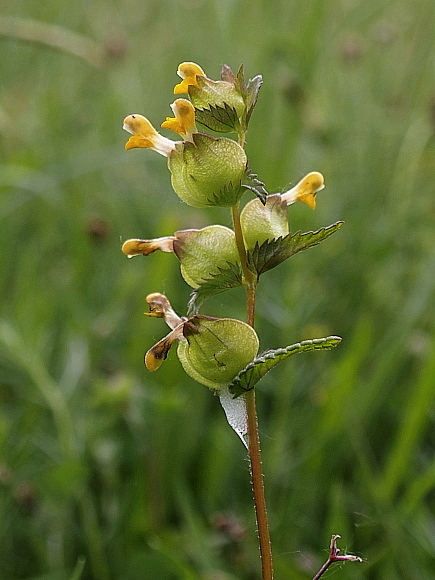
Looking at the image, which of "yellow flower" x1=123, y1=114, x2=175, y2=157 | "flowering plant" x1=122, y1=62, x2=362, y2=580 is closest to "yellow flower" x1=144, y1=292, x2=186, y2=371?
"flowering plant" x1=122, y1=62, x2=362, y2=580

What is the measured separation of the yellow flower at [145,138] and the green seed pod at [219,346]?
0.14 meters

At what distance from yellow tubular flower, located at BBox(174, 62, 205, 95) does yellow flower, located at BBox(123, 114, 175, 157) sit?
4cm

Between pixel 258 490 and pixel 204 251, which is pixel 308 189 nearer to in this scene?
pixel 204 251

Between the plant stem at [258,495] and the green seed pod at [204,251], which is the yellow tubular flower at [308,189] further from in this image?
the plant stem at [258,495]

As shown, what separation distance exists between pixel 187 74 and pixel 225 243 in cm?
14

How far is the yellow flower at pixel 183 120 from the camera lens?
0.56 metres

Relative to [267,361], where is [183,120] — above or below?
above

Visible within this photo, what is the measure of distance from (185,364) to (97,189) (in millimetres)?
1738

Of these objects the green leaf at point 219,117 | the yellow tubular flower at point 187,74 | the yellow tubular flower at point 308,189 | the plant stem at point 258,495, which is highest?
the yellow tubular flower at point 187,74

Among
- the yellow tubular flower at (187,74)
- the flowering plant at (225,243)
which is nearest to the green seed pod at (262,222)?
the flowering plant at (225,243)

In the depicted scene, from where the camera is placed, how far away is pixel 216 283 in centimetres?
57

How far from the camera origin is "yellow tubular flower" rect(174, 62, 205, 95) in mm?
571

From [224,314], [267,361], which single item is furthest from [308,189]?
[224,314]

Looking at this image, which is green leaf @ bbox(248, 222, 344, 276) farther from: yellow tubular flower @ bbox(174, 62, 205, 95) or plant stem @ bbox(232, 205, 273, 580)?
yellow tubular flower @ bbox(174, 62, 205, 95)
